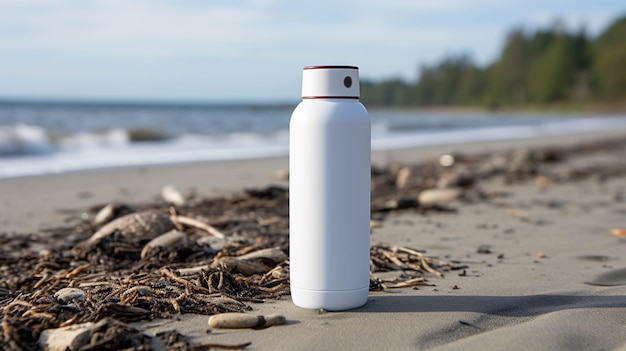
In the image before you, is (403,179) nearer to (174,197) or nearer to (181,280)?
(174,197)

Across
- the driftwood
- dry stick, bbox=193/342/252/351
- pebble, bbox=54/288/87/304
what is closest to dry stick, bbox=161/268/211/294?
the driftwood

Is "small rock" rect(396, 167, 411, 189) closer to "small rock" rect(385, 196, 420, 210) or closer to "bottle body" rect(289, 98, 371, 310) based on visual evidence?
"small rock" rect(385, 196, 420, 210)

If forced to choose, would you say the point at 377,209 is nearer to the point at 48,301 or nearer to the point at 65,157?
the point at 48,301

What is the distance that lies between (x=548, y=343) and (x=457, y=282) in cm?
97

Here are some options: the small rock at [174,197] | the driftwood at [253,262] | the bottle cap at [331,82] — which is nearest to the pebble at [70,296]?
the driftwood at [253,262]

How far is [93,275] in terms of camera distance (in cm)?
341

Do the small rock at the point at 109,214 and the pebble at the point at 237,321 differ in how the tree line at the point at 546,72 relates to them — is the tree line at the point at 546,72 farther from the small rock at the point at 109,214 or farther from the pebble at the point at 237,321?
the pebble at the point at 237,321

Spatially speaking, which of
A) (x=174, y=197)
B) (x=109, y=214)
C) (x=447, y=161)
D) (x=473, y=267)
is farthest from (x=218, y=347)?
(x=447, y=161)

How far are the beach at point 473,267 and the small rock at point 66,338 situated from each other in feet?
0.81

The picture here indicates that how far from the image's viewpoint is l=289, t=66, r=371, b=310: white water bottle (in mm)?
2592

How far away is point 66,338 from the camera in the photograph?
219 cm

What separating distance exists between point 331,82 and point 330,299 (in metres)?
0.88

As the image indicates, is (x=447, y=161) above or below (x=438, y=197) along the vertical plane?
below

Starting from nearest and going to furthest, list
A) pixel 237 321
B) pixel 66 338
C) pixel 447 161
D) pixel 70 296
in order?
pixel 66 338 → pixel 237 321 → pixel 70 296 → pixel 447 161
